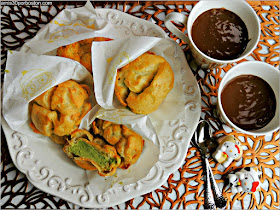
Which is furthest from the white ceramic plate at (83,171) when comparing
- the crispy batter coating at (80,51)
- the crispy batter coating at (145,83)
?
the crispy batter coating at (80,51)

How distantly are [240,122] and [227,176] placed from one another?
35cm

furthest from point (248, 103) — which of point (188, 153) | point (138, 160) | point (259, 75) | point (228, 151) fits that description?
point (138, 160)

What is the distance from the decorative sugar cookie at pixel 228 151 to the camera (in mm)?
1483

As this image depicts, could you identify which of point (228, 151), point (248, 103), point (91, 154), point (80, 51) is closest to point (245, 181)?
point (228, 151)

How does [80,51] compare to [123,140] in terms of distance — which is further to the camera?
[80,51]

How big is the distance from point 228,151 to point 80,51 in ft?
3.26

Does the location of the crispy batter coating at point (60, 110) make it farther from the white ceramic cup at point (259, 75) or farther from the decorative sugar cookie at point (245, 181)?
the decorative sugar cookie at point (245, 181)

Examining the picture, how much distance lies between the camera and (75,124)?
1439 mm

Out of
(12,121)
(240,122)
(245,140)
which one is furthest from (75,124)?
(245,140)

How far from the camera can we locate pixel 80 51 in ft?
5.04

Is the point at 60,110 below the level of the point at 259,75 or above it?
below

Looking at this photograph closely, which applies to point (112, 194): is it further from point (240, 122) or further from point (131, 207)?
point (240, 122)

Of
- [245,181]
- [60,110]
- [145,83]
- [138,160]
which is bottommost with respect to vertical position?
[245,181]

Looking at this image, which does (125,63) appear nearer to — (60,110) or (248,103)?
(60,110)
